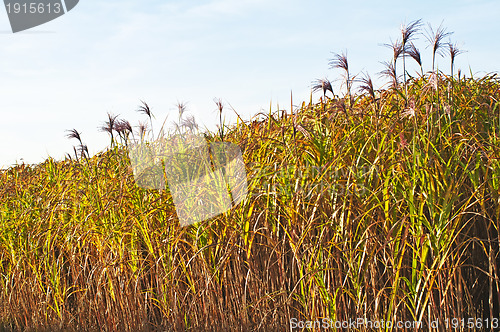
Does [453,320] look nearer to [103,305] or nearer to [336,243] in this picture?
[336,243]

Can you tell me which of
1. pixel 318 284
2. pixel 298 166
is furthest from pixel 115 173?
pixel 318 284

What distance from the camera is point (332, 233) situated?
8.73ft

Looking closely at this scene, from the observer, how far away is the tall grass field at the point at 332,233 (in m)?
2.42

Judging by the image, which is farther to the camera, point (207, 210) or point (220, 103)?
point (220, 103)

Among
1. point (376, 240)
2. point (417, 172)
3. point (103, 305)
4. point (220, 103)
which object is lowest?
point (103, 305)

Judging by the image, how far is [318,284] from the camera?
253 centimetres

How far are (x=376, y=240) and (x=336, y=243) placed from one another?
8.5 inches

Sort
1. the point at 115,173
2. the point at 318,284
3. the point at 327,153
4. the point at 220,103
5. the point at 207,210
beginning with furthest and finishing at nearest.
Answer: the point at 115,173 → the point at 220,103 → the point at 207,210 → the point at 327,153 → the point at 318,284

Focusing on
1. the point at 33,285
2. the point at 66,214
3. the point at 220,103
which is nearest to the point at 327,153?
the point at 220,103

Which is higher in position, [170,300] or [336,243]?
[336,243]

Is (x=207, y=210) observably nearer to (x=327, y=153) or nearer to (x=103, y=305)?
(x=327, y=153)

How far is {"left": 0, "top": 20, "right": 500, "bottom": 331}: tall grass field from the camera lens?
95.2 inches

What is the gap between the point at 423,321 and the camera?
253 cm

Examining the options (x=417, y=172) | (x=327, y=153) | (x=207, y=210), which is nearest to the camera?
(x=417, y=172)
